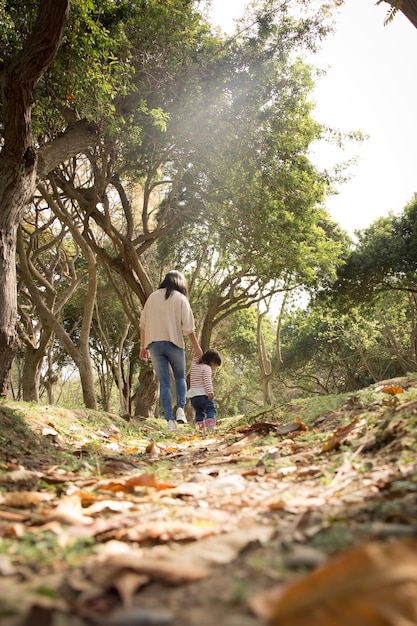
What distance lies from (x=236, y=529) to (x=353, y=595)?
814 mm

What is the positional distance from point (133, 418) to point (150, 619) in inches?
322

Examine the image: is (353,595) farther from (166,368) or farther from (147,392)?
(147,392)

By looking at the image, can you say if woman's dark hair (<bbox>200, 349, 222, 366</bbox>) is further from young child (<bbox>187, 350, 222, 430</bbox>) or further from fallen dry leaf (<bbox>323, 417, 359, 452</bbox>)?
fallen dry leaf (<bbox>323, 417, 359, 452</bbox>)

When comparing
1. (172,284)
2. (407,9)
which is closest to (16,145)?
(172,284)

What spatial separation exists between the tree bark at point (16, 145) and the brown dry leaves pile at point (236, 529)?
240 cm

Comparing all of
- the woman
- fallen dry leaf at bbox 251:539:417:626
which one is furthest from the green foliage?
fallen dry leaf at bbox 251:539:417:626

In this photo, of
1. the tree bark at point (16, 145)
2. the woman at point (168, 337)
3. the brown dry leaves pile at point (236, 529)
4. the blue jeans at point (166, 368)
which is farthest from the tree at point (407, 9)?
the blue jeans at point (166, 368)

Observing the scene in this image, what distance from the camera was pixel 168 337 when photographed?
24.1 ft

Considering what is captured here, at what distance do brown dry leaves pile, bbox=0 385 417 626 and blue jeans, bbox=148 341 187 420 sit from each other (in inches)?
143

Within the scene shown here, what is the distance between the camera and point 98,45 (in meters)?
6.80

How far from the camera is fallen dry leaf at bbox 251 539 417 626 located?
89 centimetres

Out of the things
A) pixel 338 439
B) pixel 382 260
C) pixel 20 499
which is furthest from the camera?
pixel 382 260

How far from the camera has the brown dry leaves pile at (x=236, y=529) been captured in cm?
96

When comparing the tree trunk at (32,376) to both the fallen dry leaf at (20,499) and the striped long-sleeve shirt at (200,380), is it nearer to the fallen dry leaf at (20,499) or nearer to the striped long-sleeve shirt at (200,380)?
the striped long-sleeve shirt at (200,380)
